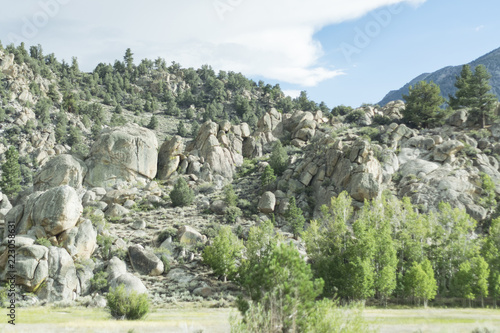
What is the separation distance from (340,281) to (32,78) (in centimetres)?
12736

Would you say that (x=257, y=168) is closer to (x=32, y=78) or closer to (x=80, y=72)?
(x=32, y=78)

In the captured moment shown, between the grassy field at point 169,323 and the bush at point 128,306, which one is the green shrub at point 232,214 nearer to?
the grassy field at point 169,323

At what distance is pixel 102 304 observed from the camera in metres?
34.8

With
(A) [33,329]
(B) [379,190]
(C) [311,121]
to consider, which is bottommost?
(A) [33,329]

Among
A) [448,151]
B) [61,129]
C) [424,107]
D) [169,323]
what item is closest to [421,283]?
[169,323]

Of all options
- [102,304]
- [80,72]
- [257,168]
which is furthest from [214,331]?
[80,72]

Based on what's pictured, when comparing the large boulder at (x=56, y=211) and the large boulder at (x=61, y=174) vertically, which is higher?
the large boulder at (x=61, y=174)

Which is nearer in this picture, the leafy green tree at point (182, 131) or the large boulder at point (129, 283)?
the large boulder at point (129, 283)

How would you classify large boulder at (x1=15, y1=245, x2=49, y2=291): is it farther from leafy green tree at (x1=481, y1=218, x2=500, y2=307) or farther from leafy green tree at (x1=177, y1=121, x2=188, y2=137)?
leafy green tree at (x1=177, y1=121, x2=188, y2=137)

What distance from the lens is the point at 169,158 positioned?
7638 centimetres

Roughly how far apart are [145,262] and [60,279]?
35.5 ft

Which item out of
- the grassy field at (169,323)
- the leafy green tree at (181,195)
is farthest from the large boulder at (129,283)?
the leafy green tree at (181,195)

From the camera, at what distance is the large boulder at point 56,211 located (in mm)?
41656

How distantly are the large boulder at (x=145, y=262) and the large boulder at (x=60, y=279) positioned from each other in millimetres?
8333
